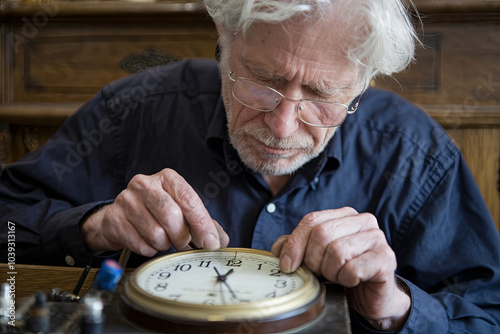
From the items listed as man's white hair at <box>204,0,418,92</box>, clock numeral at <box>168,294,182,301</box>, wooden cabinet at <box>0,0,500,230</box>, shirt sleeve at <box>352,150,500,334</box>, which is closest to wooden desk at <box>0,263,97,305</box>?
clock numeral at <box>168,294,182,301</box>

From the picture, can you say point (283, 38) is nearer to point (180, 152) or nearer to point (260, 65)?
point (260, 65)

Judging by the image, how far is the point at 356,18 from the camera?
1.33 m

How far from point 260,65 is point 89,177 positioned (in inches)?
29.8

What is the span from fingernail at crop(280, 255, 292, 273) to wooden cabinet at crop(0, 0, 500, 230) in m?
1.37

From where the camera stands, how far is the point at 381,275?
42.3 inches

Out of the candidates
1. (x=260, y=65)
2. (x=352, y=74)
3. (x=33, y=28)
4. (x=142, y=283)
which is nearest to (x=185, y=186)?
(x=142, y=283)

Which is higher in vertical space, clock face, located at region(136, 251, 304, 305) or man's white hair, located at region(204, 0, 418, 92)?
man's white hair, located at region(204, 0, 418, 92)

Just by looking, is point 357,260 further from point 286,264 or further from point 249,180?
point 249,180

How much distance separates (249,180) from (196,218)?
0.55 meters

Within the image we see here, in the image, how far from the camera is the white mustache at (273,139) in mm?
1398

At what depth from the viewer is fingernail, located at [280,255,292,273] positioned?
1.05 metres

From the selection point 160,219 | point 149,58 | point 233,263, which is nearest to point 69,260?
point 160,219

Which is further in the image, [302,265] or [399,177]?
[399,177]

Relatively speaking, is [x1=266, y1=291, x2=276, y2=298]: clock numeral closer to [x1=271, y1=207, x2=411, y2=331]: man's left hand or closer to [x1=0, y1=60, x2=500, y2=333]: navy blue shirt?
[x1=271, y1=207, x2=411, y2=331]: man's left hand
